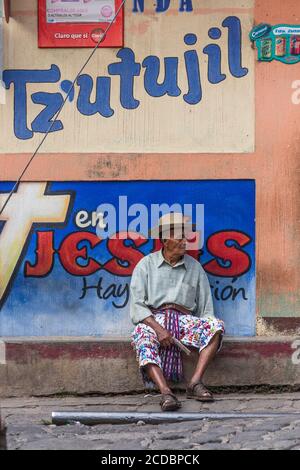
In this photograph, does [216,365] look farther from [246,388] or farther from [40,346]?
[40,346]

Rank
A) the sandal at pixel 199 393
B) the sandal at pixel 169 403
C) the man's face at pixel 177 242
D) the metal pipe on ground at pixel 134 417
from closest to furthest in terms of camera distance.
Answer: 1. the metal pipe on ground at pixel 134 417
2. the sandal at pixel 169 403
3. the sandal at pixel 199 393
4. the man's face at pixel 177 242

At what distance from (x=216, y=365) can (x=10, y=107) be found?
2401 mm

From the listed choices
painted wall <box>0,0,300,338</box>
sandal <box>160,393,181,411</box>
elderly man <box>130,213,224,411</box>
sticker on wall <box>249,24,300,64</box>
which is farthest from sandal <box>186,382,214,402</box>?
sticker on wall <box>249,24,300,64</box>

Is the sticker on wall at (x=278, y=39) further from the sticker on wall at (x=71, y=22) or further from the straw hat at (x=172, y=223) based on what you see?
the straw hat at (x=172, y=223)

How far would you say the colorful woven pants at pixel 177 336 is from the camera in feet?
21.7

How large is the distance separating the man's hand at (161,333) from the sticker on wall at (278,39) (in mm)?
2096

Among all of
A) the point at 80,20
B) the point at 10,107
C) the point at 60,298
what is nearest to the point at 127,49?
the point at 80,20

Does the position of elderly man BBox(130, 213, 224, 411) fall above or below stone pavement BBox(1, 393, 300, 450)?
above

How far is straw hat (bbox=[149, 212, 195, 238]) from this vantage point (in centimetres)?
687

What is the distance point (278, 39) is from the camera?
705cm

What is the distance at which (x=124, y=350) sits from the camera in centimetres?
699

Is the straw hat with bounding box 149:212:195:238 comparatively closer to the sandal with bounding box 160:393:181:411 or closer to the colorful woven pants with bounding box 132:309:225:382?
the colorful woven pants with bounding box 132:309:225:382

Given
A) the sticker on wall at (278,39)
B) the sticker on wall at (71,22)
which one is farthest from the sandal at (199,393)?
the sticker on wall at (71,22)

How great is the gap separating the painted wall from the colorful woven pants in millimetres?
540
